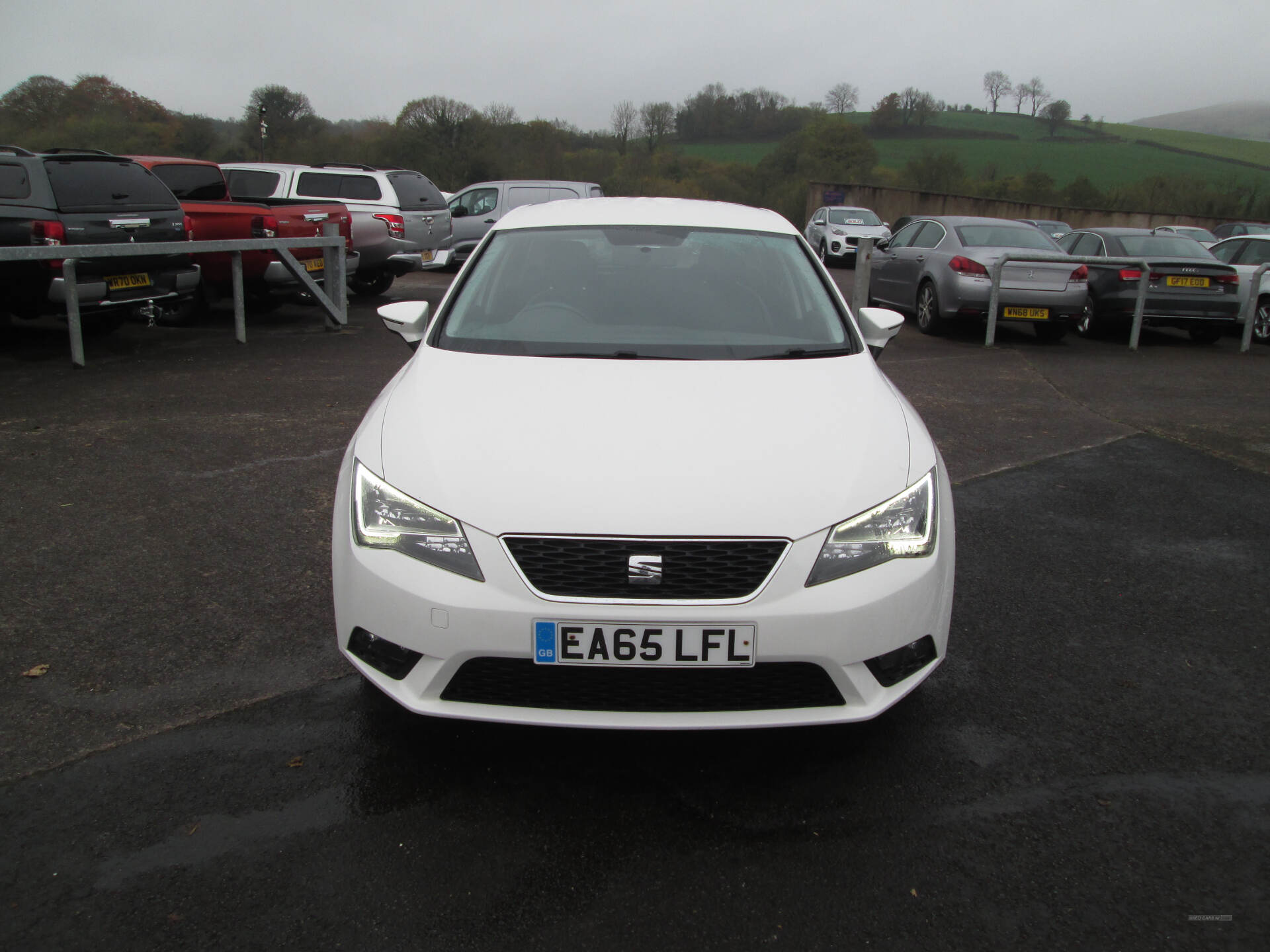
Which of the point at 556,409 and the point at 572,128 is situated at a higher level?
the point at 572,128

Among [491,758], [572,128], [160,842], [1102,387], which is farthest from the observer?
[572,128]

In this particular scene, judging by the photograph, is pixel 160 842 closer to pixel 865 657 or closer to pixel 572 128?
pixel 865 657

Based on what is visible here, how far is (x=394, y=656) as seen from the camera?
2730 mm

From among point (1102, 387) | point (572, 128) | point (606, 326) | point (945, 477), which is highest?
point (572, 128)

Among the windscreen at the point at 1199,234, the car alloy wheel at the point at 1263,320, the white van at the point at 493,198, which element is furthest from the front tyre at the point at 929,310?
the windscreen at the point at 1199,234

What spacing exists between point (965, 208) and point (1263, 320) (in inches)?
1244

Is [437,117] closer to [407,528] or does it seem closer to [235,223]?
[235,223]

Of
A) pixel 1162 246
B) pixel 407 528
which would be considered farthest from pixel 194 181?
pixel 1162 246

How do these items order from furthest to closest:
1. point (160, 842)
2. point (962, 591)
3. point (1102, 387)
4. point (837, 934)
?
point (1102, 387), point (962, 591), point (160, 842), point (837, 934)

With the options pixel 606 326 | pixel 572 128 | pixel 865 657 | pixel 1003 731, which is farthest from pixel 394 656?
pixel 572 128

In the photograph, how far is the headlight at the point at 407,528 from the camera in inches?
104

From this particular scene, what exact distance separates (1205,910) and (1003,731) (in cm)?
86

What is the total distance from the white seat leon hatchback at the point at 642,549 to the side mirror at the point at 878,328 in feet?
2.91

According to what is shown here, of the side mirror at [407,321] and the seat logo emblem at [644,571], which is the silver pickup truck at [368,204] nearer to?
the side mirror at [407,321]
